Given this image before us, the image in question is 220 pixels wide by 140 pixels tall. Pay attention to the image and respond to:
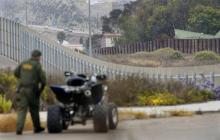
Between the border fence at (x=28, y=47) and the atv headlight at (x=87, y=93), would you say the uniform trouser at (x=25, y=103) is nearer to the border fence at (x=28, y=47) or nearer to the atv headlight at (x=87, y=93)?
the atv headlight at (x=87, y=93)

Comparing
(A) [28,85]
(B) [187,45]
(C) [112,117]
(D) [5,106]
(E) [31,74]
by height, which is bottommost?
(B) [187,45]

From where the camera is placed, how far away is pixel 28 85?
17047 millimetres

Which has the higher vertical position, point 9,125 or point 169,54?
point 9,125

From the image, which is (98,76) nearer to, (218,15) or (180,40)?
(180,40)

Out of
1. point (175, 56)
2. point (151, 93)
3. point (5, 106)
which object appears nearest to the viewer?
point (5, 106)

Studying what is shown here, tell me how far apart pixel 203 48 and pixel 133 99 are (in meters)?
52.9

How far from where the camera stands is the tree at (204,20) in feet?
324

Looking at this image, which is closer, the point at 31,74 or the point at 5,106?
the point at 31,74

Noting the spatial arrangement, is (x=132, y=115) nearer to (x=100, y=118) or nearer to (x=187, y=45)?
(x=100, y=118)

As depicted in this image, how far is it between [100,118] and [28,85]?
→ 182cm

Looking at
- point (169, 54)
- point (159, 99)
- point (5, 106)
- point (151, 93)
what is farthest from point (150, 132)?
point (169, 54)

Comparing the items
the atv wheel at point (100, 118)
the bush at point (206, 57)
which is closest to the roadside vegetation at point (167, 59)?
the bush at point (206, 57)

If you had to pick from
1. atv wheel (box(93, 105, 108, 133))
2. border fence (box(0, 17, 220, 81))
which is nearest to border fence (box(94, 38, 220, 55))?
border fence (box(0, 17, 220, 81))

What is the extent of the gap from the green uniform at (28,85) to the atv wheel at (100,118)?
1.38 metres
